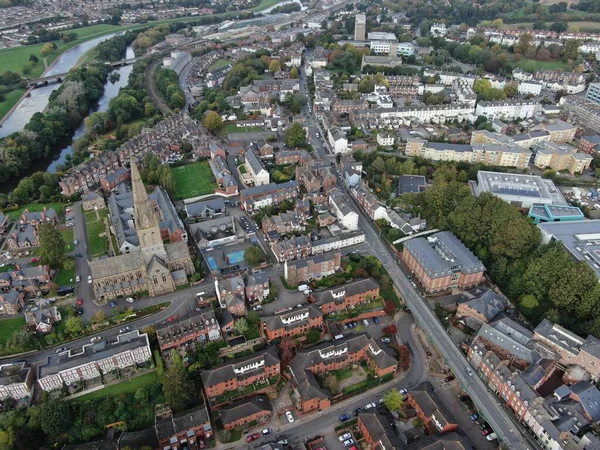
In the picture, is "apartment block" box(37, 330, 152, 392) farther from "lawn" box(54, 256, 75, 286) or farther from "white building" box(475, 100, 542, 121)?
"white building" box(475, 100, 542, 121)

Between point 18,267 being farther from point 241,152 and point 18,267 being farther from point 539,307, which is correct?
point 539,307

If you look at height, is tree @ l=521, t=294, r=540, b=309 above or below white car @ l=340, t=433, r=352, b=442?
above

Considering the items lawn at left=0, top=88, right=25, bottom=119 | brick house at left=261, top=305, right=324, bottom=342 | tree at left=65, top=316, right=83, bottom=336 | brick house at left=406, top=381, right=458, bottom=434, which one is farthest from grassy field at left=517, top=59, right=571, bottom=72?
lawn at left=0, top=88, right=25, bottom=119

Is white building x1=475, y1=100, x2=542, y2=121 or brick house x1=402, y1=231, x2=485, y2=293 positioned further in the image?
white building x1=475, y1=100, x2=542, y2=121

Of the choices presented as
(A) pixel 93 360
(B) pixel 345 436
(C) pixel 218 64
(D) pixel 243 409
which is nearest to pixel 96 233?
(A) pixel 93 360

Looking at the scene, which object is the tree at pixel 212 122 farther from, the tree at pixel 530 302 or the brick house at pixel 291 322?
the tree at pixel 530 302

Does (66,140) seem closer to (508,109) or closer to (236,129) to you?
(236,129)
